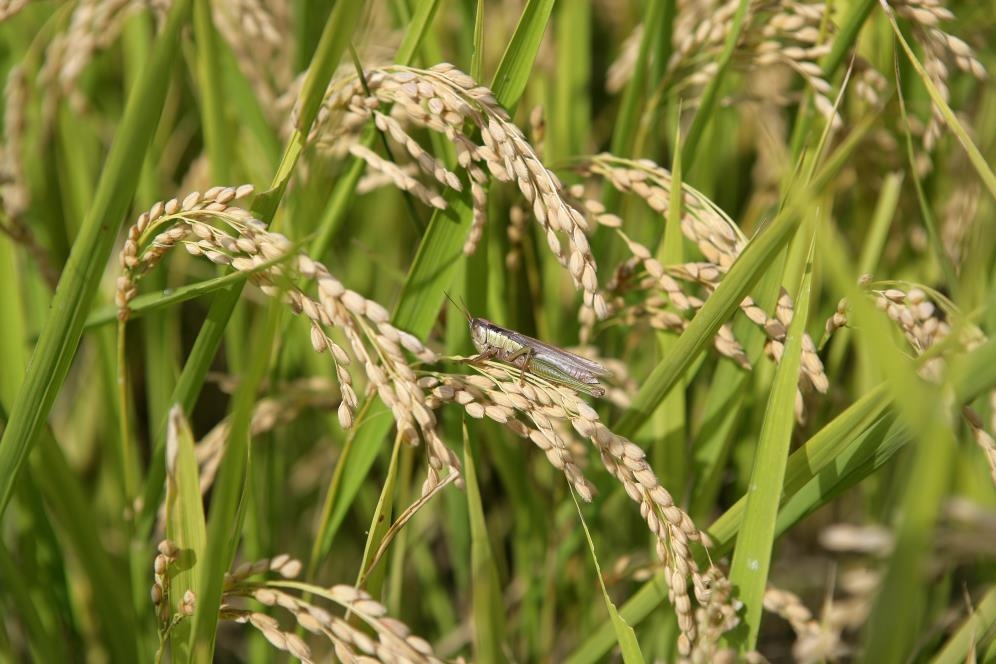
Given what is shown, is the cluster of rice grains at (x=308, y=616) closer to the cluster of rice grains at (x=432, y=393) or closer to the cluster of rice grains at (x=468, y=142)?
the cluster of rice grains at (x=432, y=393)

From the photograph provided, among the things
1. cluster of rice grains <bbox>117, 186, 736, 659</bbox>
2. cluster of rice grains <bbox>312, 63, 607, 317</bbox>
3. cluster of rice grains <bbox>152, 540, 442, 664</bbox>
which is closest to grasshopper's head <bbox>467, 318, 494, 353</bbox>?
cluster of rice grains <bbox>312, 63, 607, 317</bbox>

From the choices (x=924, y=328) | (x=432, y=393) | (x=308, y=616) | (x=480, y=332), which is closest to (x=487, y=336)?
(x=480, y=332)

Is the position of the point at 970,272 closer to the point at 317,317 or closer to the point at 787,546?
the point at 317,317

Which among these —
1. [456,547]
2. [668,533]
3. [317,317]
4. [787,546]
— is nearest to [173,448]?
[317,317]

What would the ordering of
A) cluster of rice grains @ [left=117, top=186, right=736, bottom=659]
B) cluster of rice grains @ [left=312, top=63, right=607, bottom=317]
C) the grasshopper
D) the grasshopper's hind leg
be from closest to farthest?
cluster of rice grains @ [left=117, top=186, right=736, bottom=659] → cluster of rice grains @ [left=312, top=63, right=607, bottom=317] → the grasshopper's hind leg → the grasshopper

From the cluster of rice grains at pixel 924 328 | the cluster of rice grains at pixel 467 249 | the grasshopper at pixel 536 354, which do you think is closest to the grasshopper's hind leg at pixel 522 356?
the grasshopper at pixel 536 354

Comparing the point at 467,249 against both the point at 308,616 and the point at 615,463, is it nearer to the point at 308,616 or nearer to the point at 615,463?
the point at 615,463

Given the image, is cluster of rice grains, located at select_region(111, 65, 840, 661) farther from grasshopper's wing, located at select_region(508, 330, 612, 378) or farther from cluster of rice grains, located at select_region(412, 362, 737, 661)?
grasshopper's wing, located at select_region(508, 330, 612, 378)

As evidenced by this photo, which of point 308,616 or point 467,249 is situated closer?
point 308,616
